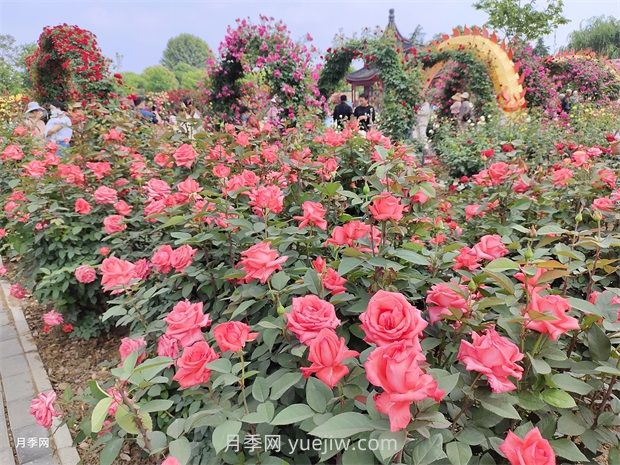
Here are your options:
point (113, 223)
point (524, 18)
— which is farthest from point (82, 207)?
point (524, 18)

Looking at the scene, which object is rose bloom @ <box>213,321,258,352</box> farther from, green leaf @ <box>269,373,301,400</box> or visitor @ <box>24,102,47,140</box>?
visitor @ <box>24,102,47,140</box>

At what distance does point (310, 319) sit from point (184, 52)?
92.3 m

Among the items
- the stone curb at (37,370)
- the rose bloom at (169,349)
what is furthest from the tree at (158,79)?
the rose bloom at (169,349)

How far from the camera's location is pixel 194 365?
88 centimetres

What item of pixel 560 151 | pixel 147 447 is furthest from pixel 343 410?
pixel 560 151

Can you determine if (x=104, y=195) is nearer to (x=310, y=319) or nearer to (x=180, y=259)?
(x=180, y=259)

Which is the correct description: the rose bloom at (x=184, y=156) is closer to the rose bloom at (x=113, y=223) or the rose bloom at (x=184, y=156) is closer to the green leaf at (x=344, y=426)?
the rose bloom at (x=113, y=223)

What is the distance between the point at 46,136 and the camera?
515 centimetres

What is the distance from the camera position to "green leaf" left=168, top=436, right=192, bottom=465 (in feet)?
2.77

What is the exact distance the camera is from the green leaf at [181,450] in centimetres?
84

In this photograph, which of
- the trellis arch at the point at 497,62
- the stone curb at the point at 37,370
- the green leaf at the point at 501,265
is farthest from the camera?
the trellis arch at the point at 497,62

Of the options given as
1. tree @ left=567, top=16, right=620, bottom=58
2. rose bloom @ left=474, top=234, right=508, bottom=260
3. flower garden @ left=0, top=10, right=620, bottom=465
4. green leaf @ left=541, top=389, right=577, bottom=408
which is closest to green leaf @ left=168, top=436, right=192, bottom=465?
flower garden @ left=0, top=10, right=620, bottom=465

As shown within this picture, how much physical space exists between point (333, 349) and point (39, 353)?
2.66 meters

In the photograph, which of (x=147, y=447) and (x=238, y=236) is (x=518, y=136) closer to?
(x=238, y=236)
